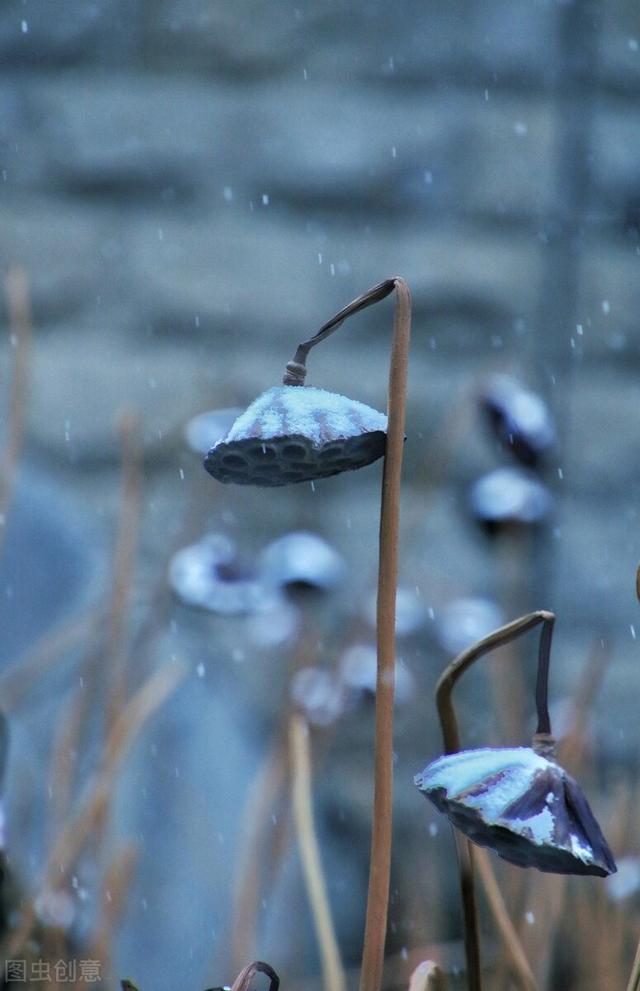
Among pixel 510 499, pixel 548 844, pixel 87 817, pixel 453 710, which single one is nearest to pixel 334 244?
pixel 510 499

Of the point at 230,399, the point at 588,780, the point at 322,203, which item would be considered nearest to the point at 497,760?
the point at 588,780

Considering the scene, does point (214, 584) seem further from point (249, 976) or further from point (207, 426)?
point (249, 976)

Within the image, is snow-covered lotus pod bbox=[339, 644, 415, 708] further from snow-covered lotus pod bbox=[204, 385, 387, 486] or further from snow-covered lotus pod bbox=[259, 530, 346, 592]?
snow-covered lotus pod bbox=[204, 385, 387, 486]

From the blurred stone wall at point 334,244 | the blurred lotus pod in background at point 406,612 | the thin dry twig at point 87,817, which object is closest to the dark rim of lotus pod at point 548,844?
the thin dry twig at point 87,817

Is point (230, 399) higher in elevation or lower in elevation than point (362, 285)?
lower

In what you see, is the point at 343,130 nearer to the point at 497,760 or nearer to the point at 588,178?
the point at 588,178

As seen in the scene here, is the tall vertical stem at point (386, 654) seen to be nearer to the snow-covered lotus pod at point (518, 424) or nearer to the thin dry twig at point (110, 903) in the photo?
the thin dry twig at point (110, 903)

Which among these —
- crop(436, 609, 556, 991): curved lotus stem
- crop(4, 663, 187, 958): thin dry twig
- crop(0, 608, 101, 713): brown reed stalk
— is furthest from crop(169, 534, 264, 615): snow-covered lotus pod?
crop(436, 609, 556, 991): curved lotus stem
